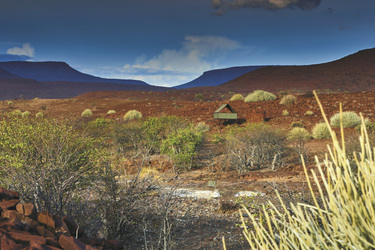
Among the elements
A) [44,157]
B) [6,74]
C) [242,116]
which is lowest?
[242,116]

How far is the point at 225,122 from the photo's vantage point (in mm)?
21297

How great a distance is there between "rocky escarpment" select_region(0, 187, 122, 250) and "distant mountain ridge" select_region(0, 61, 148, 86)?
15710 cm

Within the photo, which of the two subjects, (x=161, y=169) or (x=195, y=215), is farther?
(x=161, y=169)

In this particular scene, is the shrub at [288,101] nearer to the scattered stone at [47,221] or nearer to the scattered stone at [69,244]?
the scattered stone at [47,221]

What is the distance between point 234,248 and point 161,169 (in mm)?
8418

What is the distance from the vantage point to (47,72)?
529 feet

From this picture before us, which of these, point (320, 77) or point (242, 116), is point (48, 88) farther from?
point (242, 116)

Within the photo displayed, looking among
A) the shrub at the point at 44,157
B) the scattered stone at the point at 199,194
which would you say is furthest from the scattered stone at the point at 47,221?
the scattered stone at the point at 199,194

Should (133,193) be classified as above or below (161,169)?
above

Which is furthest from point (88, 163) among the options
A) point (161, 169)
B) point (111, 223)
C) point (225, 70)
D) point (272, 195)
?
point (225, 70)

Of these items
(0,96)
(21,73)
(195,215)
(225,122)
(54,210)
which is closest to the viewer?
(54,210)

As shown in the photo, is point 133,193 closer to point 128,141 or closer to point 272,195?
point 272,195

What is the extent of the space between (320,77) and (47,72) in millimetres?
149676

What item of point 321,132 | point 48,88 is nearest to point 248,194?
point 321,132
